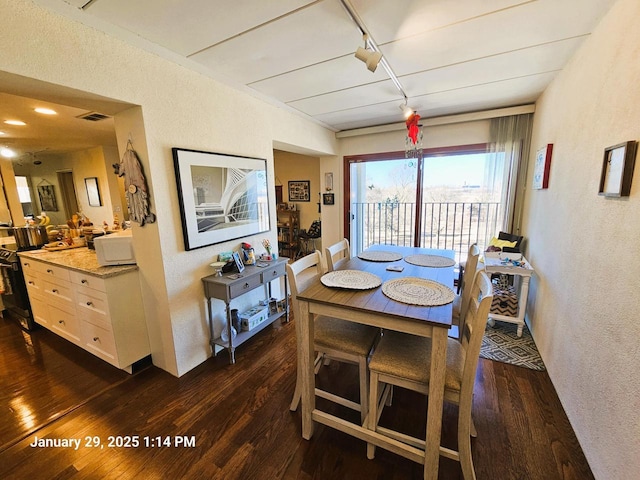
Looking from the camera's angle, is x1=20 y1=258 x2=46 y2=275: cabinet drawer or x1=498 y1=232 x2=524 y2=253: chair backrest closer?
x1=20 y1=258 x2=46 y2=275: cabinet drawer

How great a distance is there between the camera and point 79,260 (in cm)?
229

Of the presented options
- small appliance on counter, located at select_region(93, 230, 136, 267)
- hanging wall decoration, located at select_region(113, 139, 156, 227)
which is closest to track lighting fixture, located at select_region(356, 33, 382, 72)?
hanging wall decoration, located at select_region(113, 139, 156, 227)

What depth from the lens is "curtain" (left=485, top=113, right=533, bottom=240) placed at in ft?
9.92

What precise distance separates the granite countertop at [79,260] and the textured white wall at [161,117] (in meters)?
0.20

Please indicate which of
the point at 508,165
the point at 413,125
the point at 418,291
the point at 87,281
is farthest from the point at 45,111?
the point at 508,165

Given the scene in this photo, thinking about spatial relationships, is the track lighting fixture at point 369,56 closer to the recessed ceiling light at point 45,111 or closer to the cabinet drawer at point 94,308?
the cabinet drawer at point 94,308

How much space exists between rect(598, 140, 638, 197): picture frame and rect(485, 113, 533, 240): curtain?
1.94 meters

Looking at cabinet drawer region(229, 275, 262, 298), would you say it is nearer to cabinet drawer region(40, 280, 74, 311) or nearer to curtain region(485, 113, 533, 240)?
cabinet drawer region(40, 280, 74, 311)

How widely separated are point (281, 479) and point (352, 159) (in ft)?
12.7

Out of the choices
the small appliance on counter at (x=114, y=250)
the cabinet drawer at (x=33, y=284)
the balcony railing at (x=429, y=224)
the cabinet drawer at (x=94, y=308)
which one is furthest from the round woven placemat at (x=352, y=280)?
the cabinet drawer at (x=33, y=284)

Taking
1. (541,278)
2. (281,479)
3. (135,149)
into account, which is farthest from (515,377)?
(135,149)

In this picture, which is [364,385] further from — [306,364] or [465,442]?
[465,442]

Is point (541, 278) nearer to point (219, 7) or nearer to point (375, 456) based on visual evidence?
point (375, 456)

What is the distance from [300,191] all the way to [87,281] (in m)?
3.99
